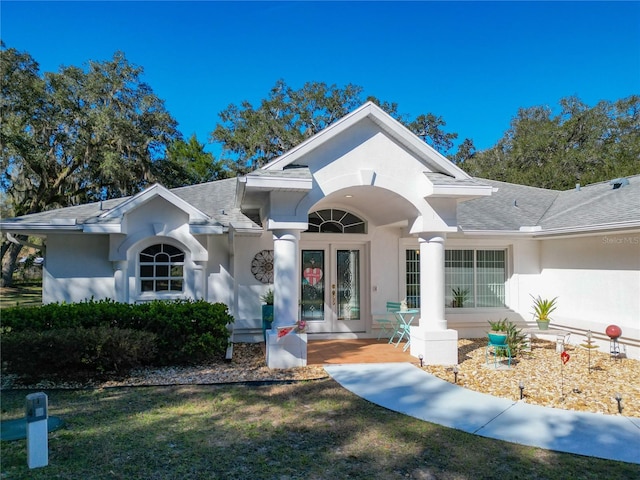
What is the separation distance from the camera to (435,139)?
3750 cm

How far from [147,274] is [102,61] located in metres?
19.4

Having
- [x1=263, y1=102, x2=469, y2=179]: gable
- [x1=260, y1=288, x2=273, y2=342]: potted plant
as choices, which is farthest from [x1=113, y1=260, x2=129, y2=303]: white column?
[x1=263, y1=102, x2=469, y2=179]: gable

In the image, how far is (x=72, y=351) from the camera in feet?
24.8

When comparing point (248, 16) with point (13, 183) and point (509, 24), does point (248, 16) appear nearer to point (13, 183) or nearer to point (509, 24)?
point (509, 24)

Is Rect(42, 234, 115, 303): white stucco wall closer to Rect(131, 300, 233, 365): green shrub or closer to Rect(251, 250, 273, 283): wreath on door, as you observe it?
Rect(131, 300, 233, 365): green shrub


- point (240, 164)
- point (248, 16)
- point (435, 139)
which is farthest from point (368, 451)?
point (435, 139)

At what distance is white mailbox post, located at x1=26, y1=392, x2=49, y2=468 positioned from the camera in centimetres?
436

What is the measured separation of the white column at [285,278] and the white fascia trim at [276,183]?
94cm

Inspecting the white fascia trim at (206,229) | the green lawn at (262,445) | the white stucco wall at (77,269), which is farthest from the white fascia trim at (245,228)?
the green lawn at (262,445)

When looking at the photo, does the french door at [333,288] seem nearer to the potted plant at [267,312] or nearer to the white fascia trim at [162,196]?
the potted plant at [267,312]

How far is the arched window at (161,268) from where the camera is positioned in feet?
36.1

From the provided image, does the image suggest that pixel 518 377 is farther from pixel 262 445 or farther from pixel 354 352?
pixel 262 445

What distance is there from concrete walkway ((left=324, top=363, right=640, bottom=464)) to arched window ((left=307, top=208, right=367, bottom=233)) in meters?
4.82

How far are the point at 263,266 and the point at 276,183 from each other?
3.96m
